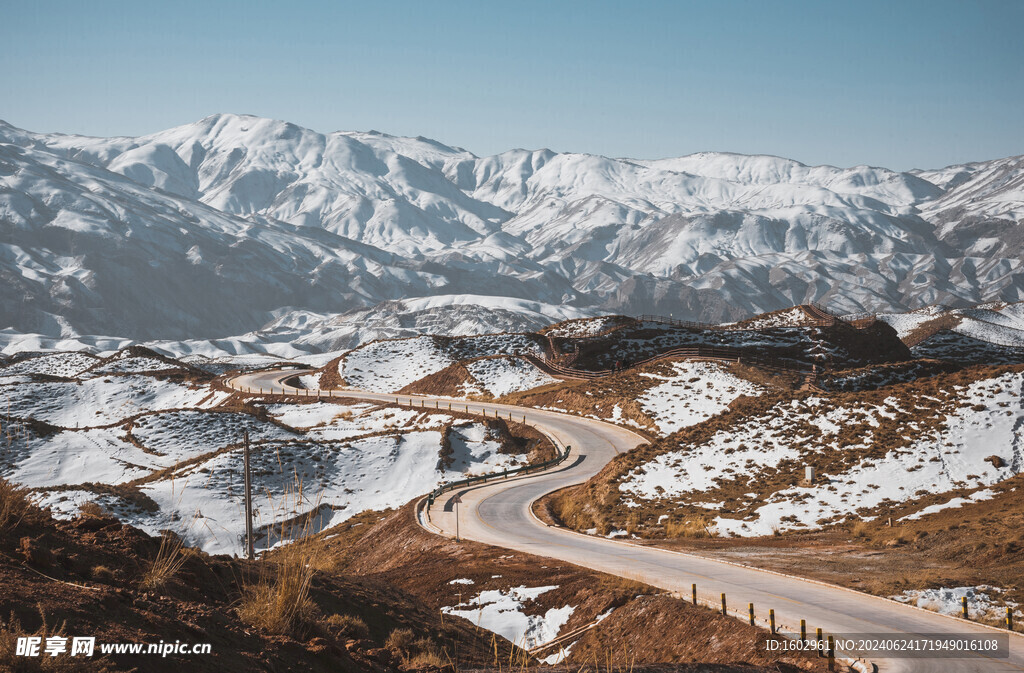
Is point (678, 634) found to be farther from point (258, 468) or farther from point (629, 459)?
point (258, 468)

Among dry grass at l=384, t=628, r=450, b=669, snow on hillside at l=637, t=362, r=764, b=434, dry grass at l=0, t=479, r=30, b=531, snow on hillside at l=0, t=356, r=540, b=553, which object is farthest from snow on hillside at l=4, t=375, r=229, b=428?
dry grass at l=0, t=479, r=30, b=531

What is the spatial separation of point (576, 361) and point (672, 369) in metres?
15.7

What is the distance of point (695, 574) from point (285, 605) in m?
15.5

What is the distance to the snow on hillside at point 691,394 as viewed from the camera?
187ft

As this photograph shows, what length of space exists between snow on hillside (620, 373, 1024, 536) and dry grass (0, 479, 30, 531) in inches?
985

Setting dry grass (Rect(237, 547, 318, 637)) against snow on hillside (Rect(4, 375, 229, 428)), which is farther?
snow on hillside (Rect(4, 375, 229, 428))

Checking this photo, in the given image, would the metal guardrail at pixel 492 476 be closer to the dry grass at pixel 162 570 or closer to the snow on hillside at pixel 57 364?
the dry grass at pixel 162 570

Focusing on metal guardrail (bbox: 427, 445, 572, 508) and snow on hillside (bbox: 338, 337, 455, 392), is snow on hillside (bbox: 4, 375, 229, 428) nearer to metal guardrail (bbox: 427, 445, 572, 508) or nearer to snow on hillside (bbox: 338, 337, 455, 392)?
snow on hillside (bbox: 338, 337, 455, 392)

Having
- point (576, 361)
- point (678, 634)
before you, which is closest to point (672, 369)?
point (576, 361)

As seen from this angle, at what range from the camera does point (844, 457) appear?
34.2 m

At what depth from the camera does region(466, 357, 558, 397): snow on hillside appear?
3046 inches

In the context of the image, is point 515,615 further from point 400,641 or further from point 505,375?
point 505,375
